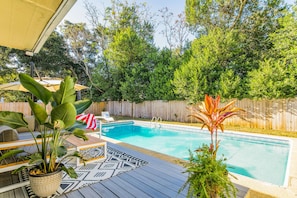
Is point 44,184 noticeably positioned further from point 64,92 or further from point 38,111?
point 64,92

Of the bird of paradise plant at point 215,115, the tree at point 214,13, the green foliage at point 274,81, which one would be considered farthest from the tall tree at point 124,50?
the bird of paradise plant at point 215,115

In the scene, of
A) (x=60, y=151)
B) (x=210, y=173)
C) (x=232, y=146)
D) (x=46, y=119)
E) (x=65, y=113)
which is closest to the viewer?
(x=210, y=173)

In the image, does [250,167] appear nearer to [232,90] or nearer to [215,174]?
[215,174]

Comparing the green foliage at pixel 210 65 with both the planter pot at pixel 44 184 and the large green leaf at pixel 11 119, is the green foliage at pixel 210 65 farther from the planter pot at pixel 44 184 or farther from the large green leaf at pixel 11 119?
the large green leaf at pixel 11 119

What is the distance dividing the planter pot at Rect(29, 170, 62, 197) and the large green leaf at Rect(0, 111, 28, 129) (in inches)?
29.8

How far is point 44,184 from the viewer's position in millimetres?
2234

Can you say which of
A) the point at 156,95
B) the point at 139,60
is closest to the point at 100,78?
the point at 139,60

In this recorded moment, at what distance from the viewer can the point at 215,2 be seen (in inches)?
453

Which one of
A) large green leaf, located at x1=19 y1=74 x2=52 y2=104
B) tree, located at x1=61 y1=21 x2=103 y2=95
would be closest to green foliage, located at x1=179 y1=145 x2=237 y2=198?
large green leaf, located at x1=19 y1=74 x2=52 y2=104

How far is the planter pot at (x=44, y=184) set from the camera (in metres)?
2.21

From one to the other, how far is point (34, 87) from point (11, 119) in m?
0.51

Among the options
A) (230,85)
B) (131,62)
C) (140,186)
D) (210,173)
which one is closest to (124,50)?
(131,62)

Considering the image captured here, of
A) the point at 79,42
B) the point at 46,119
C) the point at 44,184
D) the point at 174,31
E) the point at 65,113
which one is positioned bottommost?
the point at 44,184

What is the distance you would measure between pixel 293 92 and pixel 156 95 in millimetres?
8135
